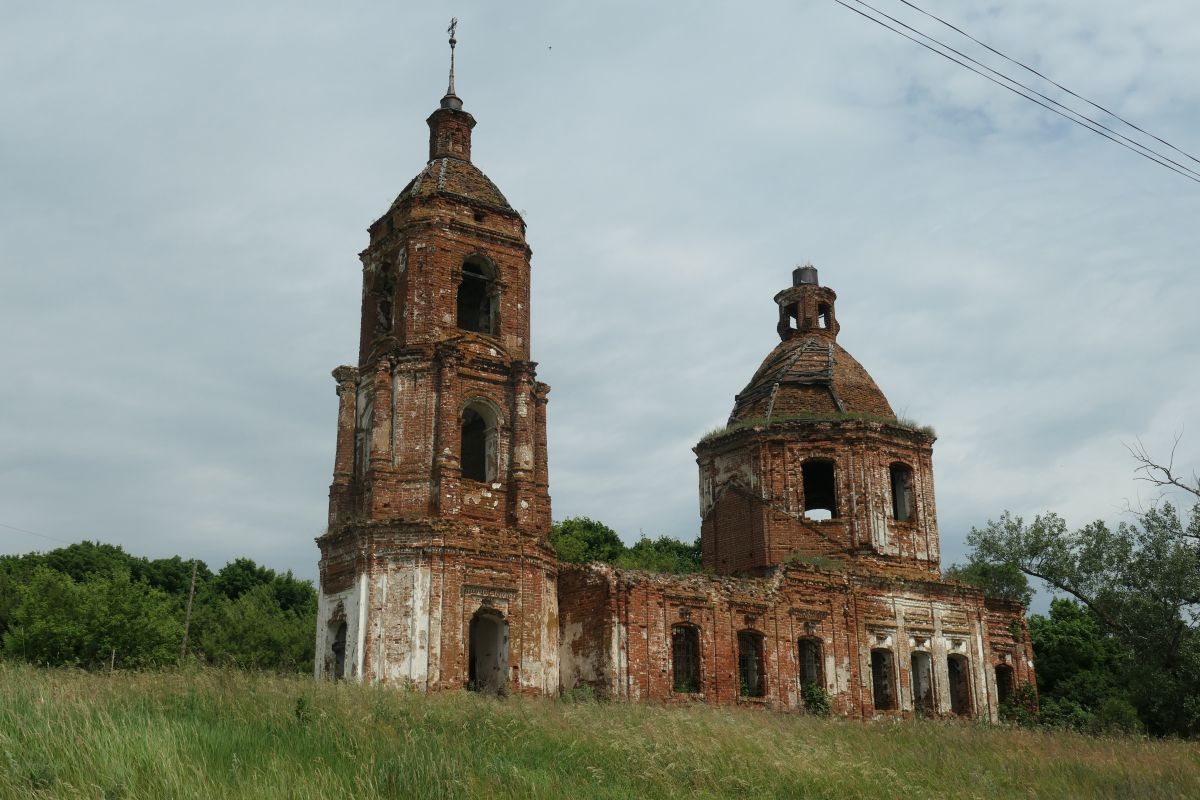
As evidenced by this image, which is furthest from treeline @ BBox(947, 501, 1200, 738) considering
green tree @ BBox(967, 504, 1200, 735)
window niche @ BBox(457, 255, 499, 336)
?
window niche @ BBox(457, 255, 499, 336)

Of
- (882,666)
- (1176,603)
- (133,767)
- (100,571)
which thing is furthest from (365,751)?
(100,571)

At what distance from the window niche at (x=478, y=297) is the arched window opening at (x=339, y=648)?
276 inches

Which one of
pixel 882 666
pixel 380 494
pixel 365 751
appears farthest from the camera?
pixel 882 666

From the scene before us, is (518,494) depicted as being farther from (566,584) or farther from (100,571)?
(100,571)

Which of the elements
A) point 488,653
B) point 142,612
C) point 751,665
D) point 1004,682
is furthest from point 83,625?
point 1004,682

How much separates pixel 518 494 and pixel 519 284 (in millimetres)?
5001

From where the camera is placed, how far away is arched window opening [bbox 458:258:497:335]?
→ 24625 mm

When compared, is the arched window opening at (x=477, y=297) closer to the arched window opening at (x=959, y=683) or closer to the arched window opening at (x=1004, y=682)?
the arched window opening at (x=959, y=683)

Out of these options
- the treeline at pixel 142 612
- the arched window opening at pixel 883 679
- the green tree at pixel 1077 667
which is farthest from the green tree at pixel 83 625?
the green tree at pixel 1077 667

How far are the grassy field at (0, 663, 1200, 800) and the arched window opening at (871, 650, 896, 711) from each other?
740 cm

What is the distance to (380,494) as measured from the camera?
2178cm

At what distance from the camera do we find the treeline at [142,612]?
1344 inches

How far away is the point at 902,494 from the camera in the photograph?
2972 centimetres

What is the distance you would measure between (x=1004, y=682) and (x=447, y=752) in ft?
69.4
